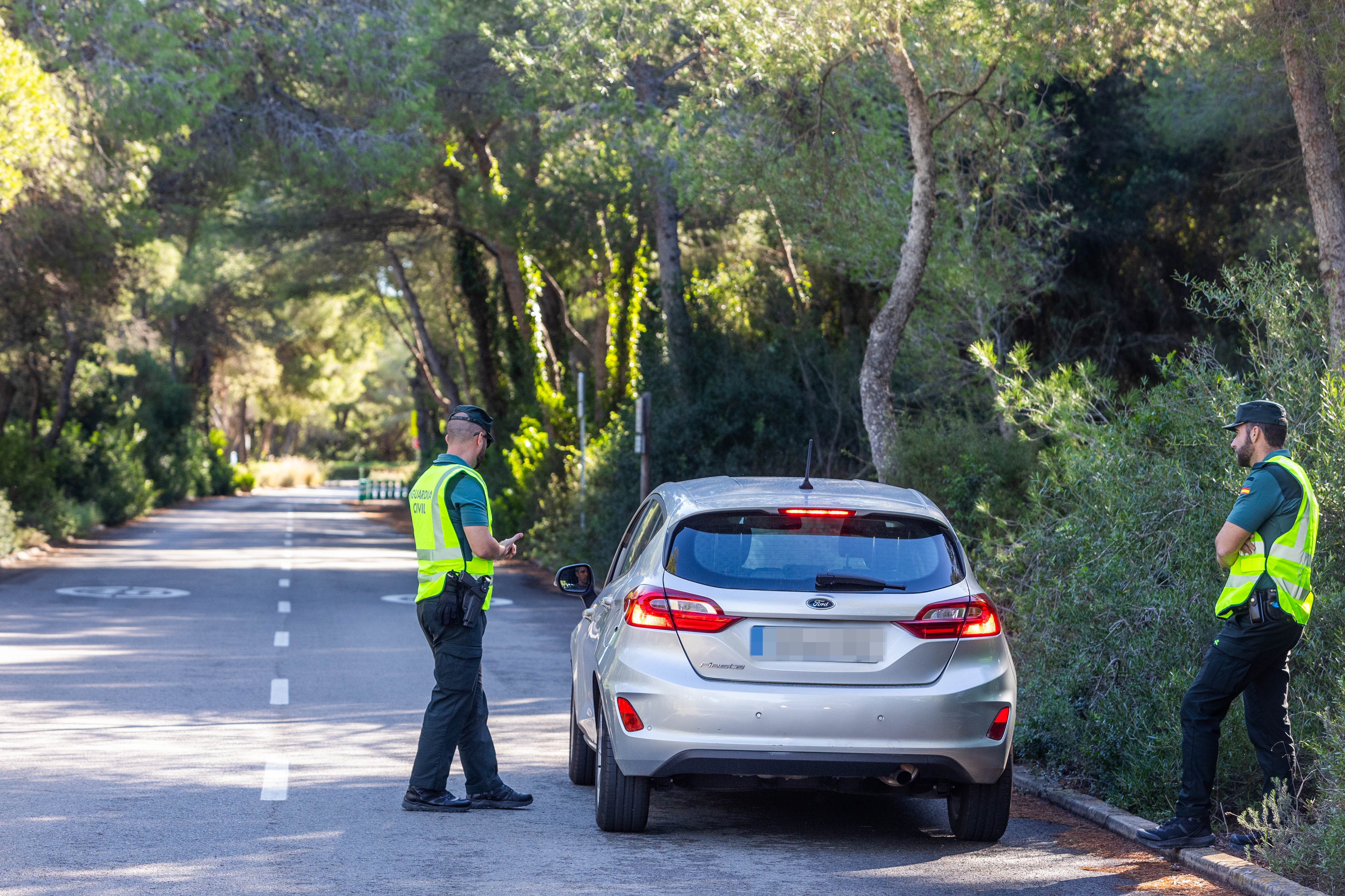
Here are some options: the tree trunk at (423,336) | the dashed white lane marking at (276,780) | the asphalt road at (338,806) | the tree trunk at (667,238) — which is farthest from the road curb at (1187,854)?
the tree trunk at (423,336)

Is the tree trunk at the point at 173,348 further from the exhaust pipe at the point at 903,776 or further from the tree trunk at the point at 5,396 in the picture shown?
the exhaust pipe at the point at 903,776

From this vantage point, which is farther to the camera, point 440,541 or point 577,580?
point 577,580

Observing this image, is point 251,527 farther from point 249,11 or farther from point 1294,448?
point 1294,448

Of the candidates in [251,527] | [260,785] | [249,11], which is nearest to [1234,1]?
[260,785]

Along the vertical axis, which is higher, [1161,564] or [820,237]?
[820,237]

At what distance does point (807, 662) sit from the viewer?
6.04 meters

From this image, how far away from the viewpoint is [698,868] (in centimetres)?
600

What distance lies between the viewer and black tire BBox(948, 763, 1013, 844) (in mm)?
6461

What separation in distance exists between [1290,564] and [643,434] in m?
13.3

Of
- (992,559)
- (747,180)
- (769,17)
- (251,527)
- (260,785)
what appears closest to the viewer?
(260,785)

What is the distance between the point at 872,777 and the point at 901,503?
1.23 m

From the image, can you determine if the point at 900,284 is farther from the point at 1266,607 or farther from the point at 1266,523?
the point at 1266,607

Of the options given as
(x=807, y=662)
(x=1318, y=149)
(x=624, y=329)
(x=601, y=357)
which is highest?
(x=1318, y=149)

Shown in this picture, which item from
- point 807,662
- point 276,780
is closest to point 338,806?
point 276,780
